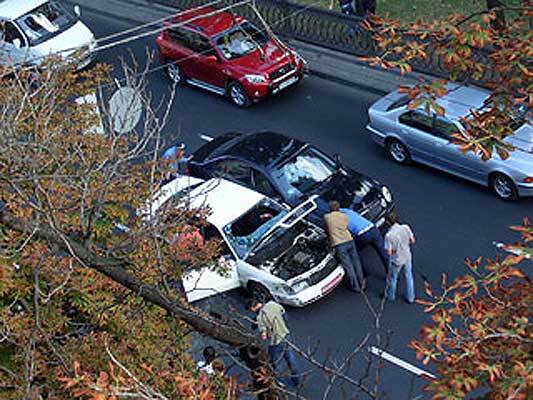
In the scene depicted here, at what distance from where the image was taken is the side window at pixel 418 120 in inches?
619

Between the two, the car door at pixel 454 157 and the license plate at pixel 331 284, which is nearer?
the license plate at pixel 331 284

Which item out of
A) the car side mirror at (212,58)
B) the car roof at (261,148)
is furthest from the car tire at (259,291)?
the car side mirror at (212,58)

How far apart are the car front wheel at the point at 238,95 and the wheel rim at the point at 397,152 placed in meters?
3.73

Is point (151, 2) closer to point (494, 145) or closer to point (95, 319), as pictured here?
point (95, 319)

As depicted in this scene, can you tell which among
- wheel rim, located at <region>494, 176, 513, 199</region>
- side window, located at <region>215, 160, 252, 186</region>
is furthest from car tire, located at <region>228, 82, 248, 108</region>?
wheel rim, located at <region>494, 176, 513, 199</region>

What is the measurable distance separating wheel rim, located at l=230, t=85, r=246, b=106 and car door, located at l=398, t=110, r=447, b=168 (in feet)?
13.4

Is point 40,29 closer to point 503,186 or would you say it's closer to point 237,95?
point 237,95

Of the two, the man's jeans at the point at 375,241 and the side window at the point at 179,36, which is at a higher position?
the side window at the point at 179,36

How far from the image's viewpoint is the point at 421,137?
52.0ft

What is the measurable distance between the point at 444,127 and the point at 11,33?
34.5 feet

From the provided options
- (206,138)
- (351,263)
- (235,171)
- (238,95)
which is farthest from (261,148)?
(238,95)

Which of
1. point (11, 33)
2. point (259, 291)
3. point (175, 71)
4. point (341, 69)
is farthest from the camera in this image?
point (11, 33)

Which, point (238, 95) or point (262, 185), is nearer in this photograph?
point (262, 185)

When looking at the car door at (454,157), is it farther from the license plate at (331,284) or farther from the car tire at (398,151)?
the license plate at (331,284)
